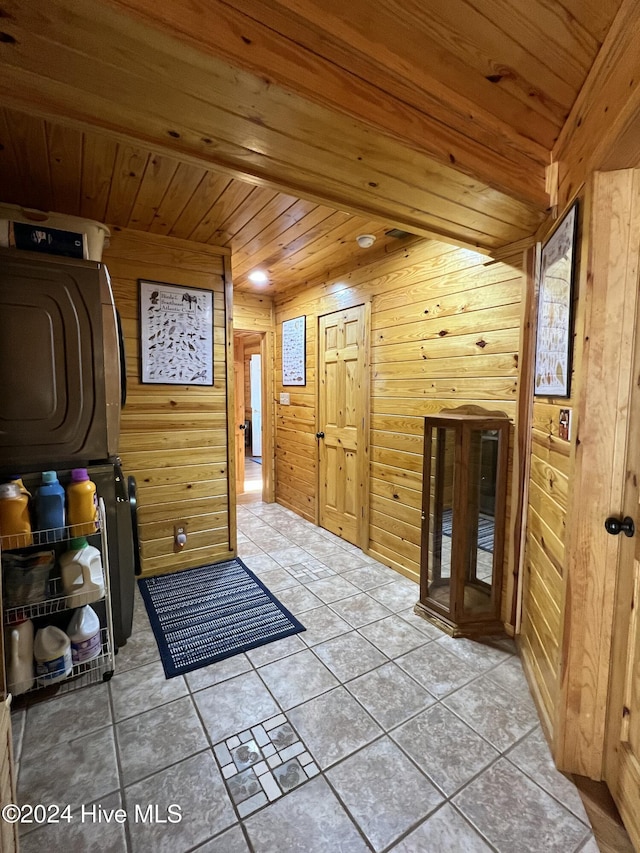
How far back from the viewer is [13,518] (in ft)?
4.92

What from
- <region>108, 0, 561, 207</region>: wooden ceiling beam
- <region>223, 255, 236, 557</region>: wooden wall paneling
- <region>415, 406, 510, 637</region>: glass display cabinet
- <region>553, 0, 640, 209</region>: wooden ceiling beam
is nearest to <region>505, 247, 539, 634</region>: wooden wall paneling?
<region>415, 406, 510, 637</region>: glass display cabinet

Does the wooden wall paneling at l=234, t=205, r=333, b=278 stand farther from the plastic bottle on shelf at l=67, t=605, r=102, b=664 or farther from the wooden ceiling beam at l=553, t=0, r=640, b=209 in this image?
the plastic bottle on shelf at l=67, t=605, r=102, b=664

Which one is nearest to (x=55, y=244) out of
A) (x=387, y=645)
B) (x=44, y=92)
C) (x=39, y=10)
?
(x=44, y=92)

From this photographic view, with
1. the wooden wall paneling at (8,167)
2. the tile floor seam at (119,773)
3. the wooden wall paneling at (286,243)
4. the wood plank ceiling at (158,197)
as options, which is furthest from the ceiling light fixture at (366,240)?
the tile floor seam at (119,773)

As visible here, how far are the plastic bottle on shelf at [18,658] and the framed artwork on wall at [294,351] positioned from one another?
114 inches

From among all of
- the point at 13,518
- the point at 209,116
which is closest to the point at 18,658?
the point at 13,518

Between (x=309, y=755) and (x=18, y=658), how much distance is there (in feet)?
4.02

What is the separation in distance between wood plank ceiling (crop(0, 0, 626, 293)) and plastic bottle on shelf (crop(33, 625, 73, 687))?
1887 millimetres

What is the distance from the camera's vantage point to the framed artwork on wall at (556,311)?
140 cm

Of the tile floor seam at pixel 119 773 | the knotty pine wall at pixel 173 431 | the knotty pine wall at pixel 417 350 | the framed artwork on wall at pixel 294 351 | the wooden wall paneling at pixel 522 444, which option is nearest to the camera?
the tile floor seam at pixel 119 773

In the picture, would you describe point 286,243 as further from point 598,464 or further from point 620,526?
point 620,526

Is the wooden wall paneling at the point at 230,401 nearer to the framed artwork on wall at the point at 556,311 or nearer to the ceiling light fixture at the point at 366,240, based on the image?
the ceiling light fixture at the point at 366,240

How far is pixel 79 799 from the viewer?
124 centimetres

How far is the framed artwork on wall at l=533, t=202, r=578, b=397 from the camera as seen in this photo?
1403 millimetres
